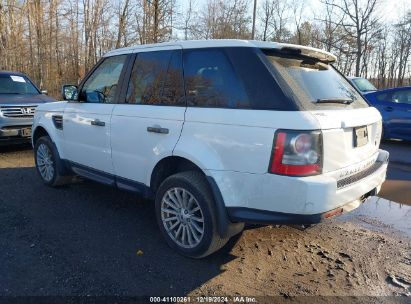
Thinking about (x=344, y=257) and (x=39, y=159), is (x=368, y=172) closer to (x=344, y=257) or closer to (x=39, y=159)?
(x=344, y=257)

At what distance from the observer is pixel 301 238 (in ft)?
13.3

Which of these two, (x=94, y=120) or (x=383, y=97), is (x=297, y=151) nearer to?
(x=94, y=120)

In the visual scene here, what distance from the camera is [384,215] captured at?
4.89 metres

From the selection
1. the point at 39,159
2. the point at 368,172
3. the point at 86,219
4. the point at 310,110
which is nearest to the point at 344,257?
the point at 368,172

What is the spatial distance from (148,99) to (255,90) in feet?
4.31

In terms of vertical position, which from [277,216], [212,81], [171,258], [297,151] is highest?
[212,81]

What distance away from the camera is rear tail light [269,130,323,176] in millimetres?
2754

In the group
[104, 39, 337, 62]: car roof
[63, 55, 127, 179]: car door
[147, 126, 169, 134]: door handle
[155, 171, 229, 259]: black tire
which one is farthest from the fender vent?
[155, 171, 229, 259]: black tire

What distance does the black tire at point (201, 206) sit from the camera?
3.26 m

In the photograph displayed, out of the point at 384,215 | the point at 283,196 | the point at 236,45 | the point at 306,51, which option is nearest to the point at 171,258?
the point at 283,196

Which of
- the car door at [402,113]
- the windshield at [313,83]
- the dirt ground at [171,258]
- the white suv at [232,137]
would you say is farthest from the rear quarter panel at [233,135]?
the car door at [402,113]

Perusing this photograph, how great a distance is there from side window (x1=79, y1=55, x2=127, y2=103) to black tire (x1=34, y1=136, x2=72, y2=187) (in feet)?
3.41

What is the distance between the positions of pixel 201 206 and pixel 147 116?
110 centimetres

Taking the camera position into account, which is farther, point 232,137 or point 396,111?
point 396,111
